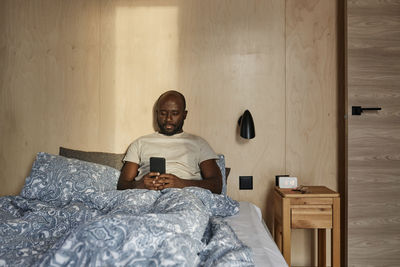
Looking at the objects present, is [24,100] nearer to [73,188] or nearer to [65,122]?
[65,122]

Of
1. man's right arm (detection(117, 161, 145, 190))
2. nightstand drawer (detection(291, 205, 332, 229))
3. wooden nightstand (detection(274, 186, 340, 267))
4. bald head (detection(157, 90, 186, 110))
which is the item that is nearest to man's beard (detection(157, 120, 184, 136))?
bald head (detection(157, 90, 186, 110))

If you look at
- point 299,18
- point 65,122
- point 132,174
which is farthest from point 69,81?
point 299,18

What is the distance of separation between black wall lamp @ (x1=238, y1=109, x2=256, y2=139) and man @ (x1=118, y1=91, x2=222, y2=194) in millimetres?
271

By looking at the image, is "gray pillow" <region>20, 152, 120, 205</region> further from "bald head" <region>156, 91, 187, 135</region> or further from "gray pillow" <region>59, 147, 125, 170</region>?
"bald head" <region>156, 91, 187, 135</region>

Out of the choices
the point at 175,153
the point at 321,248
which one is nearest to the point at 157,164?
the point at 175,153

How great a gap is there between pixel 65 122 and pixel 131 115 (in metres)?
0.54

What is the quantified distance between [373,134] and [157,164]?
1555 mm

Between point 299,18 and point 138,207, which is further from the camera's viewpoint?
point 299,18

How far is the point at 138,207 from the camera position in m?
1.54

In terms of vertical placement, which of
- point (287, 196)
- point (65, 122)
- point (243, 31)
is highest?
point (243, 31)

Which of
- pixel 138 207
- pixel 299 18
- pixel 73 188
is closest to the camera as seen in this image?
pixel 138 207

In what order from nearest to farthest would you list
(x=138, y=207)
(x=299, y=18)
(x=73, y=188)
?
1. (x=138, y=207)
2. (x=73, y=188)
3. (x=299, y=18)

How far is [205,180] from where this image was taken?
2189mm

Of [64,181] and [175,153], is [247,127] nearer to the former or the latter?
[175,153]
